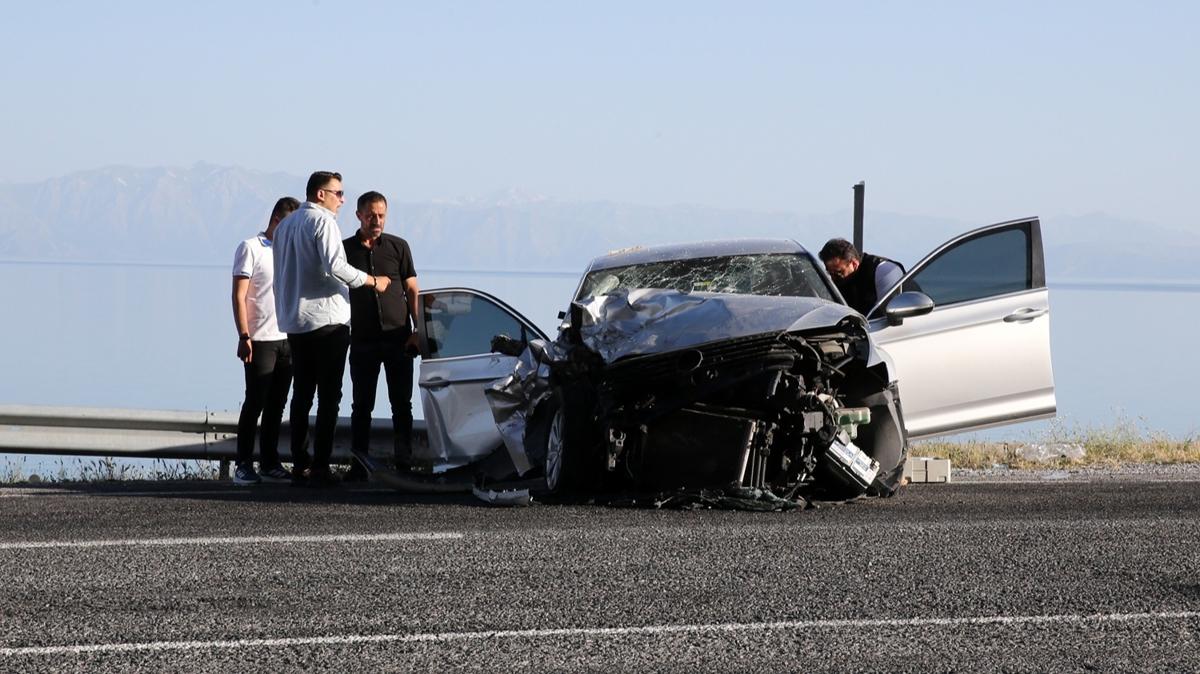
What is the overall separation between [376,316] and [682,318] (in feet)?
8.85

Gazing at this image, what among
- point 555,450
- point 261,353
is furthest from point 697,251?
point 261,353

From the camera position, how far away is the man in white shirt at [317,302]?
9953 mm

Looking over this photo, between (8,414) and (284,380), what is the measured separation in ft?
6.10

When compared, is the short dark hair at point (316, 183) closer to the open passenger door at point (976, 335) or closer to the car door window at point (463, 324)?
the car door window at point (463, 324)

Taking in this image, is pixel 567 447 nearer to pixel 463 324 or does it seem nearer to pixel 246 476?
pixel 463 324

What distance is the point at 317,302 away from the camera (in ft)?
32.9

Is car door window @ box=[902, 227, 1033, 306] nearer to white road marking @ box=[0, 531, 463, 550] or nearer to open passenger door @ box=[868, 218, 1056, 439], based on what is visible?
open passenger door @ box=[868, 218, 1056, 439]

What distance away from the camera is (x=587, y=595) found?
5883mm

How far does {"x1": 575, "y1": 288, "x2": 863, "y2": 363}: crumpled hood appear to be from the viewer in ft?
26.9

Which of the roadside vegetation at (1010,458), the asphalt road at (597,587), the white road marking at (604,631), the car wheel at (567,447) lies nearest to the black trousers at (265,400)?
the roadside vegetation at (1010,458)

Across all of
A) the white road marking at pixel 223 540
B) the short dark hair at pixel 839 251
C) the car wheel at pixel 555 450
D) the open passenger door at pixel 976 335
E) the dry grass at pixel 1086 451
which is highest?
the short dark hair at pixel 839 251

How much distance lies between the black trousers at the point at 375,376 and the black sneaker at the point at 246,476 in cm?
68

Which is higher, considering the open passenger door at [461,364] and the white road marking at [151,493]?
the open passenger door at [461,364]

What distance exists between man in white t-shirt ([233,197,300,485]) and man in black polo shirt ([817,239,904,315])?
3534 mm
